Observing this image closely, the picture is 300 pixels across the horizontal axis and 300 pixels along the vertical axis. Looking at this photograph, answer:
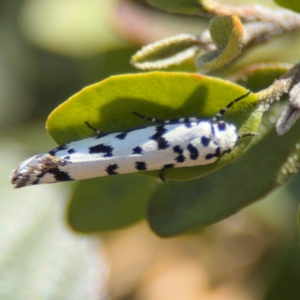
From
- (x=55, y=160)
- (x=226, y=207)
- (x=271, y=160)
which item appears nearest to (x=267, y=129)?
(x=271, y=160)

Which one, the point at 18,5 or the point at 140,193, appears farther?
the point at 18,5

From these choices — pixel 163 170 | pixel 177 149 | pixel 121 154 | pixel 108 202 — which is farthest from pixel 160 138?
pixel 108 202

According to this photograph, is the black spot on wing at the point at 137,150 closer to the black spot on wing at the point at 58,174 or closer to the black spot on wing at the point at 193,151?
the black spot on wing at the point at 193,151

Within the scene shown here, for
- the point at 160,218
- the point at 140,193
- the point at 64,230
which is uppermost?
the point at 160,218

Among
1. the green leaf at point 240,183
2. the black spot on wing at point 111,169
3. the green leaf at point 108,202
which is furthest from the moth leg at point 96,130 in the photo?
the green leaf at point 108,202

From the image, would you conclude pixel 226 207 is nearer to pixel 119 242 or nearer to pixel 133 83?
pixel 133 83

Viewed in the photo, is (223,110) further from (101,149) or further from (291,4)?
(101,149)

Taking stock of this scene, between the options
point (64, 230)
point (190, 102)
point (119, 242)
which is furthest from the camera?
point (119, 242)
